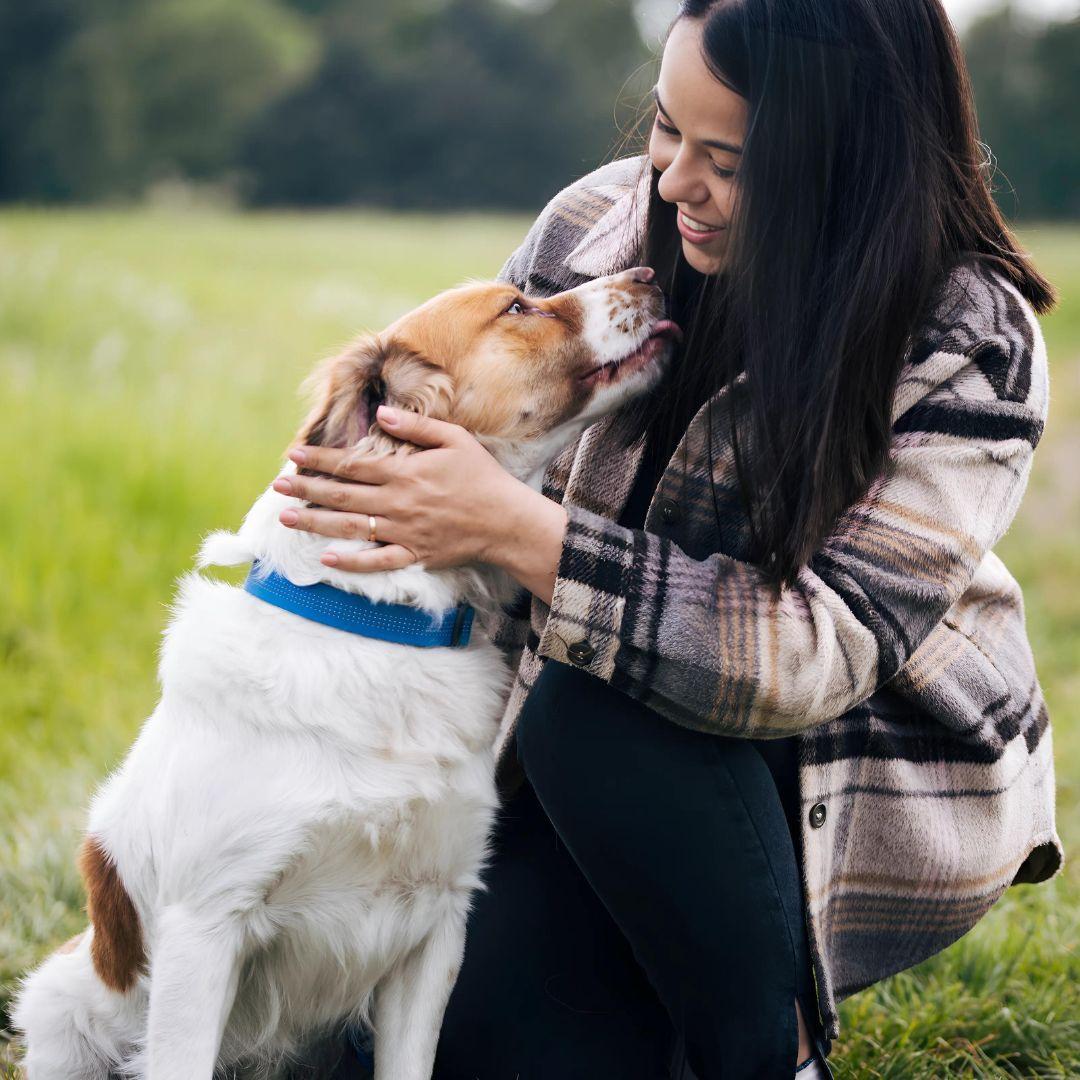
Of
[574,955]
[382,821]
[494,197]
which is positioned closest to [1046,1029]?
[574,955]

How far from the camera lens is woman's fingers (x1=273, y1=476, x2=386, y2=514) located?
6.24 feet

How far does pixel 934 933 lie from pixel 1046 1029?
445mm

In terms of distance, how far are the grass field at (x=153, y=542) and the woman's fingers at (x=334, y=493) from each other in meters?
0.57

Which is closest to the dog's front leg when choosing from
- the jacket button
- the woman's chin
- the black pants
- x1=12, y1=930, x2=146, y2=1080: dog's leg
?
the black pants

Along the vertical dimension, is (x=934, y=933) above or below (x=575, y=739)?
below

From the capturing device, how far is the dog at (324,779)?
1837 millimetres

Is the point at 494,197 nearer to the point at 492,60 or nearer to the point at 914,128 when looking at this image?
the point at 492,60

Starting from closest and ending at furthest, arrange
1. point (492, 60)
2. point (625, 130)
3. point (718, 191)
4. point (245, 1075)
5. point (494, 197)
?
point (718, 191)
point (245, 1075)
point (625, 130)
point (494, 197)
point (492, 60)

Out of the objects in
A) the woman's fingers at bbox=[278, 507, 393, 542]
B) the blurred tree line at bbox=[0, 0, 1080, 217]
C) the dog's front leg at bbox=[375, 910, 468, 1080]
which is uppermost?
the blurred tree line at bbox=[0, 0, 1080, 217]

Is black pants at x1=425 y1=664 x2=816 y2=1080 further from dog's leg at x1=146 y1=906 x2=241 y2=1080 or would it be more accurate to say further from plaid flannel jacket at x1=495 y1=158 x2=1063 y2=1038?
dog's leg at x1=146 y1=906 x2=241 y2=1080

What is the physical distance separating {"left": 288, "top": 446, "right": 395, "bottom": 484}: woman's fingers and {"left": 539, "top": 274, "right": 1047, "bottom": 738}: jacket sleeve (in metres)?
0.32

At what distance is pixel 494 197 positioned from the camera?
34594 millimetres

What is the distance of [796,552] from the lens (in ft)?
6.03

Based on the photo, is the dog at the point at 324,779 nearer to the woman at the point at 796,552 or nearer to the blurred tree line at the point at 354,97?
the woman at the point at 796,552
